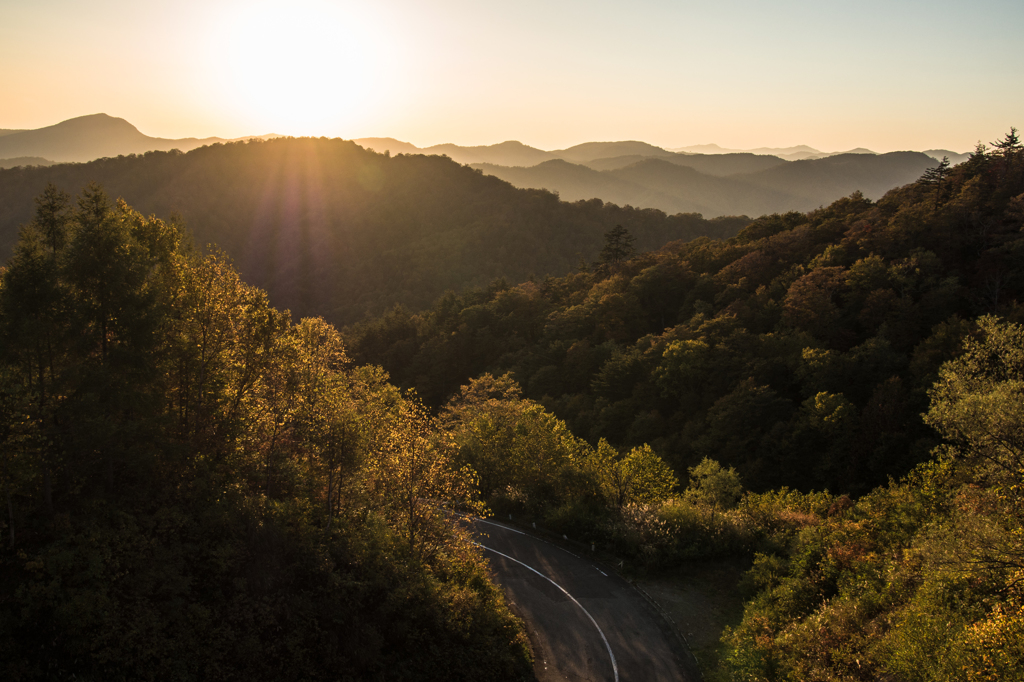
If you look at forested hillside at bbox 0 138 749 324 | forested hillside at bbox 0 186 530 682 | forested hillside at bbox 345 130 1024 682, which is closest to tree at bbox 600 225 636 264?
forested hillside at bbox 345 130 1024 682

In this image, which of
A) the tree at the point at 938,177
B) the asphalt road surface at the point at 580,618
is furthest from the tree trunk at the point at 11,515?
the tree at the point at 938,177

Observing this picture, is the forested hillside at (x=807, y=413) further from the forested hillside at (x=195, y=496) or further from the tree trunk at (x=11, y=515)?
the tree trunk at (x=11, y=515)

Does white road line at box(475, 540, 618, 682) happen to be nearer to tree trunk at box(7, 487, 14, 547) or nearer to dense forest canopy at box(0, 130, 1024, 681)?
dense forest canopy at box(0, 130, 1024, 681)

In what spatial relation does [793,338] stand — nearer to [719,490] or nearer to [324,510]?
[719,490]

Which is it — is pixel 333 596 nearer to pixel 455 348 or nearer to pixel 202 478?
pixel 202 478

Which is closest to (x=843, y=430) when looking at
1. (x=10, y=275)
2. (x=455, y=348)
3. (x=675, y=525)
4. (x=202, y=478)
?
(x=675, y=525)

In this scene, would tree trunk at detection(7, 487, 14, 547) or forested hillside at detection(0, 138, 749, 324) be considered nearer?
tree trunk at detection(7, 487, 14, 547)
